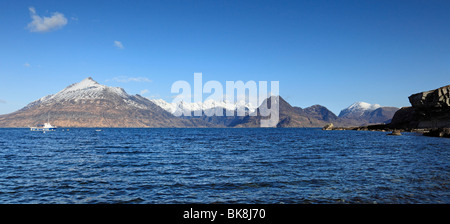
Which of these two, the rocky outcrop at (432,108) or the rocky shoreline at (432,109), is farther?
the rocky outcrop at (432,108)

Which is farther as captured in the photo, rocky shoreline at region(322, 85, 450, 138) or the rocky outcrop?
the rocky outcrop

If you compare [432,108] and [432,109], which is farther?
[432,109]

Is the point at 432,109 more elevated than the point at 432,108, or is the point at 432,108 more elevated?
the point at 432,108

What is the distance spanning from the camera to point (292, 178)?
925 inches

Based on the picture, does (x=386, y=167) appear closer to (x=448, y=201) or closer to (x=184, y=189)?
(x=448, y=201)
